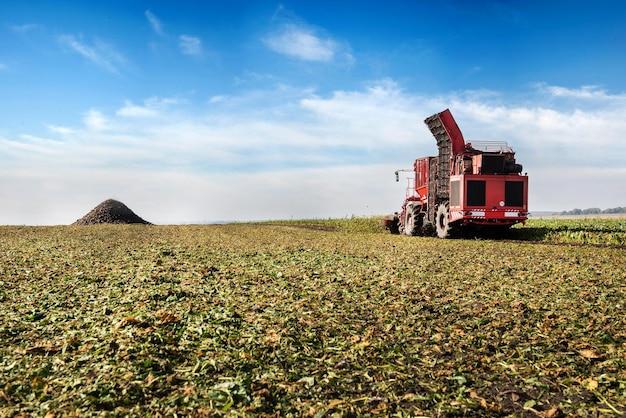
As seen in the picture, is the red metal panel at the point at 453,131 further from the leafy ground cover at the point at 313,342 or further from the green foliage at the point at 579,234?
the leafy ground cover at the point at 313,342

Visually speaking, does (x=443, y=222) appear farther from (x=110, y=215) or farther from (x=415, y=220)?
(x=110, y=215)

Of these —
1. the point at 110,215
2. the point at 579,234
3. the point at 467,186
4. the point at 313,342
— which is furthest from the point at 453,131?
the point at 110,215

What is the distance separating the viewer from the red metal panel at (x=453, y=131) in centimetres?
2033

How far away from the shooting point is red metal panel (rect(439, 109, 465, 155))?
66.7ft

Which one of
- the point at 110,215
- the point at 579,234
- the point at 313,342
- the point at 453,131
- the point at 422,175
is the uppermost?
the point at 453,131

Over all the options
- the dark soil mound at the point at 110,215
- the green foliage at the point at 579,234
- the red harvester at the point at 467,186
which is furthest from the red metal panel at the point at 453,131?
the dark soil mound at the point at 110,215

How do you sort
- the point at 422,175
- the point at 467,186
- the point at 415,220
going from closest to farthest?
the point at 467,186, the point at 415,220, the point at 422,175

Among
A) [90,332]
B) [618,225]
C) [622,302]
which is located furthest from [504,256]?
[618,225]

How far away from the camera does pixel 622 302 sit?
22.8ft

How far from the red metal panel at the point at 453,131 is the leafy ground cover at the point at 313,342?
11570 millimetres

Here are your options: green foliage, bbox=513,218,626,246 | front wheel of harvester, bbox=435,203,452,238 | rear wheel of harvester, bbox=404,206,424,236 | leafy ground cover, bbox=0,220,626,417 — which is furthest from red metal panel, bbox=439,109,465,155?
leafy ground cover, bbox=0,220,626,417

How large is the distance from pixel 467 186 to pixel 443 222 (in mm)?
2319

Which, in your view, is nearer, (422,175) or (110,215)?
(422,175)

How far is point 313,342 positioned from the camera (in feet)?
16.8
